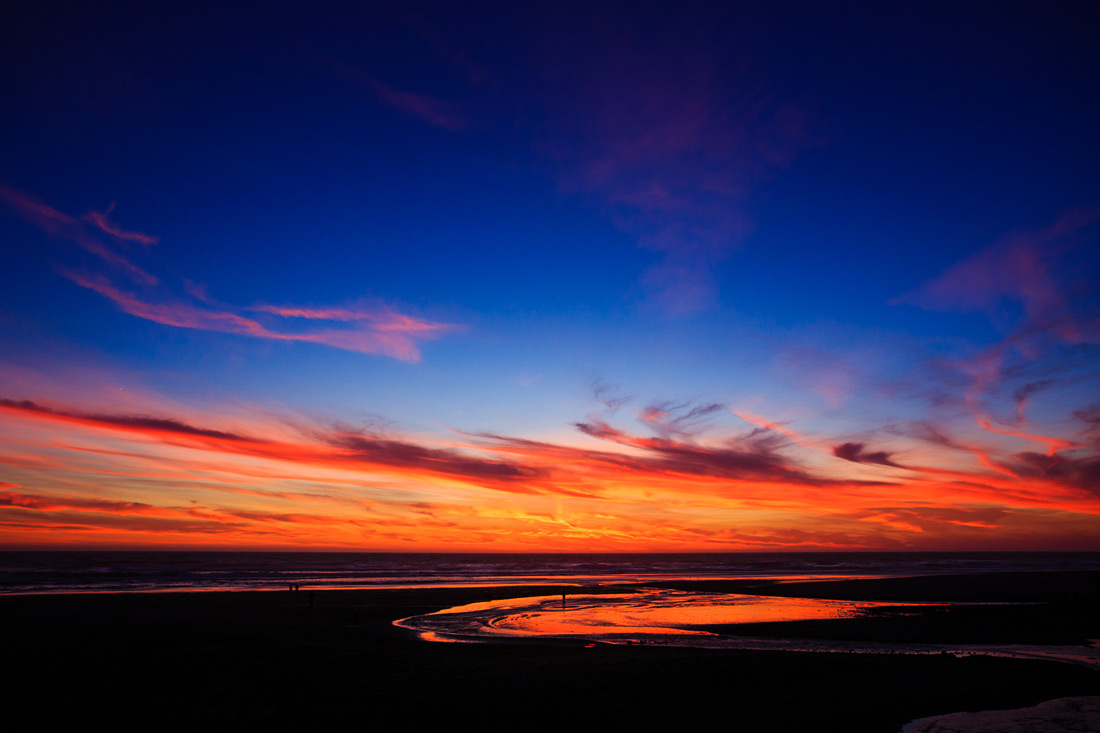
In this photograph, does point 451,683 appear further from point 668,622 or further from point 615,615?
point 615,615

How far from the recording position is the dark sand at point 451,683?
45.3 feet

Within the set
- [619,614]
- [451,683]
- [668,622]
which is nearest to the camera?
[451,683]

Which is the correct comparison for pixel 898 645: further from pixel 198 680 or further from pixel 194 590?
pixel 194 590

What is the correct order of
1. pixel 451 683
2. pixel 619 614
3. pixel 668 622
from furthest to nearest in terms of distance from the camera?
pixel 619 614 < pixel 668 622 < pixel 451 683

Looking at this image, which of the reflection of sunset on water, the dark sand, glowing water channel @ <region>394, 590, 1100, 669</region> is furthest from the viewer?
the reflection of sunset on water

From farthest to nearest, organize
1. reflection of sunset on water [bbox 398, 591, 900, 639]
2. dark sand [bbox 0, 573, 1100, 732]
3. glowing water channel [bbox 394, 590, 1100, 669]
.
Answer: reflection of sunset on water [bbox 398, 591, 900, 639]
glowing water channel [bbox 394, 590, 1100, 669]
dark sand [bbox 0, 573, 1100, 732]

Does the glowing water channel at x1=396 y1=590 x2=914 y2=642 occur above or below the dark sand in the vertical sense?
below

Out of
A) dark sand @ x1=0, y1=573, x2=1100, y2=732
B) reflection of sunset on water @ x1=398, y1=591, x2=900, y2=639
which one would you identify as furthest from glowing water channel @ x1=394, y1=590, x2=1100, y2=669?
dark sand @ x1=0, y1=573, x2=1100, y2=732

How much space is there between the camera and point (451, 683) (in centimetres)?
1717

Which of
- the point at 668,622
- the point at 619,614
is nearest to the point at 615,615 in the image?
the point at 619,614

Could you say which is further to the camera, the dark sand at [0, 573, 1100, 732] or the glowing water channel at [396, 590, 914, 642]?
the glowing water channel at [396, 590, 914, 642]

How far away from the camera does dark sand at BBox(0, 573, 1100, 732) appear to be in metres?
13.8

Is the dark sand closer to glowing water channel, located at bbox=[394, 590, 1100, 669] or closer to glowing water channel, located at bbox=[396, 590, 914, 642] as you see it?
glowing water channel, located at bbox=[394, 590, 1100, 669]

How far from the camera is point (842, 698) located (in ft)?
52.0
